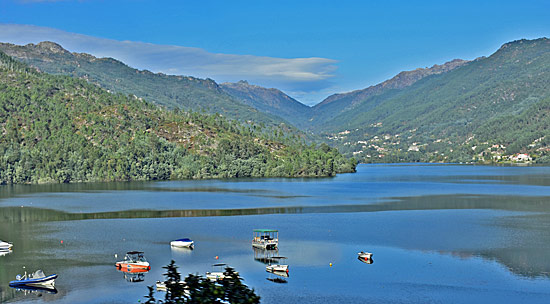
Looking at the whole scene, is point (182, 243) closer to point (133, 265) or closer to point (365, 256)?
point (133, 265)

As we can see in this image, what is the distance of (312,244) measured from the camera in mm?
74500

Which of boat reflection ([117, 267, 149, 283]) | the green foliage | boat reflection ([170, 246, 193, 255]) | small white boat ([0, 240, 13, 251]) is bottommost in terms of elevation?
boat reflection ([117, 267, 149, 283])

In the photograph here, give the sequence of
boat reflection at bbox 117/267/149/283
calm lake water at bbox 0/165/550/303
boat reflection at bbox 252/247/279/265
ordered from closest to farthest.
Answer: calm lake water at bbox 0/165/550/303
boat reflection at bbox 117/267/149/283
boat reflection at bbox 252/247/279/265

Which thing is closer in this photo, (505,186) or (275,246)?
(275,246)

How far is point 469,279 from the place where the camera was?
5588cm

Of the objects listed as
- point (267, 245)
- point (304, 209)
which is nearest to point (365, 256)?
point (267, 245)

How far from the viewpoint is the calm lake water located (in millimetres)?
52656

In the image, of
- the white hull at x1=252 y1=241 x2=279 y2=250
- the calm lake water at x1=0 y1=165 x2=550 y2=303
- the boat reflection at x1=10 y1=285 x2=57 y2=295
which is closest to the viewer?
the calm lake water at x1=0 y1=165 x2=550 y2=303

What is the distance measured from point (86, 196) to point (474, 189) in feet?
352

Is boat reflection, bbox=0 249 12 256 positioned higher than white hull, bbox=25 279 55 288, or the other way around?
boat reflection, bbox=0 249 12 256

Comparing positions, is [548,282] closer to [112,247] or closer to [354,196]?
[112,247]

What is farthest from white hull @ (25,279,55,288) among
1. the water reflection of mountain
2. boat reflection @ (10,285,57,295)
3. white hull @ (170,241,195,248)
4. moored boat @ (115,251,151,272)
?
the water reflection of mountain

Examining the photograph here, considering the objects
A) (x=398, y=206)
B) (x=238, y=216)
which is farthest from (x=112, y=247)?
(x=398, y=206)

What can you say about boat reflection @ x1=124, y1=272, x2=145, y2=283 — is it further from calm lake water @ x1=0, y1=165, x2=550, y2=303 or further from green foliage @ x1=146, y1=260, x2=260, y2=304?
green foliage @ x1=146, y1=260, x2=260, y2=304
